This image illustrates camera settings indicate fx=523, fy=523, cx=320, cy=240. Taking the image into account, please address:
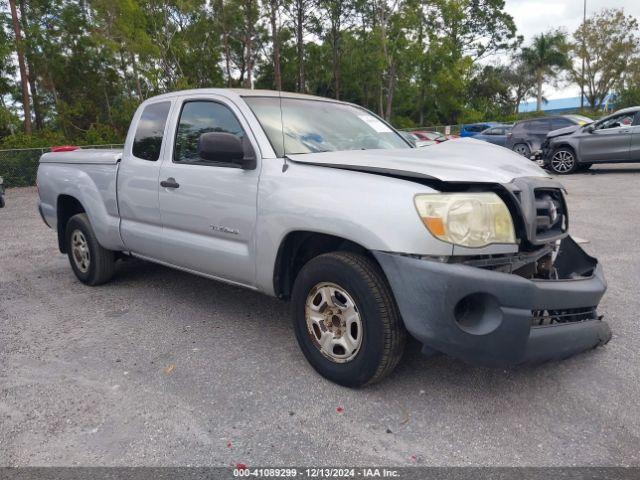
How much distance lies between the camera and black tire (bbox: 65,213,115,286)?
5137 millimetres

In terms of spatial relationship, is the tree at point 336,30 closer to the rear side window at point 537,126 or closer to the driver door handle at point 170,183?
the rear side window at point 537,126

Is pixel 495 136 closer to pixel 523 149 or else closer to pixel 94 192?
pixel 523 149

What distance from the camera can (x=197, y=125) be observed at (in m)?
4.11

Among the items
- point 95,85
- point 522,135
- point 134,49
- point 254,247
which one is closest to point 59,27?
point 134,49

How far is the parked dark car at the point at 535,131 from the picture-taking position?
18.2 metres

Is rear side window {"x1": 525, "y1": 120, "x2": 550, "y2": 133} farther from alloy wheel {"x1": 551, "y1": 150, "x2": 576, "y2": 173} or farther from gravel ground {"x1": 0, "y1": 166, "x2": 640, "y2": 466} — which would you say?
gravel ground {"x1": 0, "y1": 166, "x2": 640, "y2": 466}

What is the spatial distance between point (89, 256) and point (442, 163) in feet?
12.5

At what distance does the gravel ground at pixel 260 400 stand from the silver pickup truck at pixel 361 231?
28 centimetres

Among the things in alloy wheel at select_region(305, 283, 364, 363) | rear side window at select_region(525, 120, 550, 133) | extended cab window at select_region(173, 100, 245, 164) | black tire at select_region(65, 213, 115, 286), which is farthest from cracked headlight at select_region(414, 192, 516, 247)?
rear side window at select_region(525, 120, 550, 133)

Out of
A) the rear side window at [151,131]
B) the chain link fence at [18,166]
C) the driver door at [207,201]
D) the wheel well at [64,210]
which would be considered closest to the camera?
the driver door at [207,201]

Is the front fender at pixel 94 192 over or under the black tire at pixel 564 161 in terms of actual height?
under

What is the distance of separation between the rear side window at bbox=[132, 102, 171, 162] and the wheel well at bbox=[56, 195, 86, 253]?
4.47 ft

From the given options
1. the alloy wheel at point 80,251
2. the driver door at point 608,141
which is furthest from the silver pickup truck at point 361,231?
the driver door at point 608,141

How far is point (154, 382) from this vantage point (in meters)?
3.25
